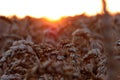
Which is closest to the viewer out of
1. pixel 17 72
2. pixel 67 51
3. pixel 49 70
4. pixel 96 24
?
pixel 49 70

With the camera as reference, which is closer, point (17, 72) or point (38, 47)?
point (17, 72)

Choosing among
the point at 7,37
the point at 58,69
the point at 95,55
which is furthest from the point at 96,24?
the point at 58,69

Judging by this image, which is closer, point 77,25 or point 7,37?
point 7,37

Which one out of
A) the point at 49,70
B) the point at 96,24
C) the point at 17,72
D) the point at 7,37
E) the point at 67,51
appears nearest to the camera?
the point at 49,70

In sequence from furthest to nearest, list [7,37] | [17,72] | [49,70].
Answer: [7,37]
[17,72]
[49,70]

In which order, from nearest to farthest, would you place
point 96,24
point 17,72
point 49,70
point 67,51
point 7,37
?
point 49,70 < point 17,72 < point 67,51 < point 7,37 < point 96,24

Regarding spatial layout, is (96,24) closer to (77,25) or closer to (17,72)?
(77,25)

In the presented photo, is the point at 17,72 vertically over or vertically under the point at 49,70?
under

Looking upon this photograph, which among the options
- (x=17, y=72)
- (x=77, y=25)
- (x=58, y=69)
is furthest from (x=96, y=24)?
(x=58, y=69)

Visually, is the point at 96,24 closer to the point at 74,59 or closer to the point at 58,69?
the point at 74,59
